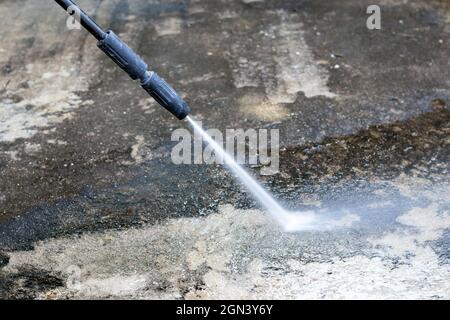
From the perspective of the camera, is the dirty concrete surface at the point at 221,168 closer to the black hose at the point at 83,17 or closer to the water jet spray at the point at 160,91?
the water jet spray at the point at 160,91

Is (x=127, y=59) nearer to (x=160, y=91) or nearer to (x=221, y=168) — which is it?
(x=160, y=91)

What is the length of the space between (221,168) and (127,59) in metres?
1.04

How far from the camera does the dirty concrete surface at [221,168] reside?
2.85 meters

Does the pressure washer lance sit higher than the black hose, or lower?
lower

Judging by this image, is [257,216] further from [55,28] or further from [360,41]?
[55,28]

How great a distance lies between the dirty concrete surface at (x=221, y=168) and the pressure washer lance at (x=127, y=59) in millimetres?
619

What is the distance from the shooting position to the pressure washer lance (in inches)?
104

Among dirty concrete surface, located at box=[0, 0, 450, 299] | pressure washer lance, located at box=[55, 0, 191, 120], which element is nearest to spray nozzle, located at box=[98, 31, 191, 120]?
pressure washer lance, located at box=[55, 0, 191, 120]

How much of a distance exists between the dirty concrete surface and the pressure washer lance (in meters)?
0.62

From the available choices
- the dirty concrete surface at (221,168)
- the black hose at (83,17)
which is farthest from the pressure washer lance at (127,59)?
the dirty concrete surface at (221,168)

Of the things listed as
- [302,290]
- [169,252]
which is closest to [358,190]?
[302,290]

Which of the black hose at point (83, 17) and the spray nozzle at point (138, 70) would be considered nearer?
the black hose at point (83, 17)

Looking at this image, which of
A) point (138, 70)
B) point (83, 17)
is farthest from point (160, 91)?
point (83, 17)

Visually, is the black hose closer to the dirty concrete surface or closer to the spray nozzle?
the spray nozzle
